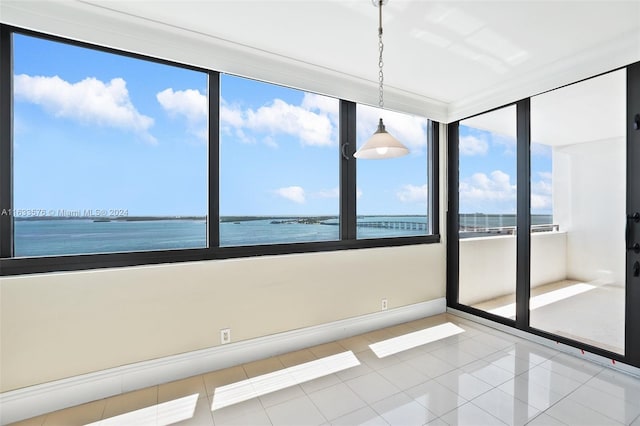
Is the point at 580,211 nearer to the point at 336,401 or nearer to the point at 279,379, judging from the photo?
the point at 336,401

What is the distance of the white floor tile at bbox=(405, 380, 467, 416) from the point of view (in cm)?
198

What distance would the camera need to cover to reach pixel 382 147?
1874 mm

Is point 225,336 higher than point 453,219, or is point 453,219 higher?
point 453,219

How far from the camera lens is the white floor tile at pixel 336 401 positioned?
1.95m

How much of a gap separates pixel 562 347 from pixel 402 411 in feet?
6.15

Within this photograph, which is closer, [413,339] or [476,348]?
[476,348]

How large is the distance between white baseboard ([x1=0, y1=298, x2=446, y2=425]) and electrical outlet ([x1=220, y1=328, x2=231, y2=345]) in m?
0.05

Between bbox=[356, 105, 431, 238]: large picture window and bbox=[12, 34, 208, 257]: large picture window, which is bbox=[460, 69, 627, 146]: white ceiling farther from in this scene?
bbox=[12, 34, 208, 257]: large picture window

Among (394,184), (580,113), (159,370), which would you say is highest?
(580,113)

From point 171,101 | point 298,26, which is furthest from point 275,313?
point 298,26

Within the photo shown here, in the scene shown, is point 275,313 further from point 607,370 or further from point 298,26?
point 607,370

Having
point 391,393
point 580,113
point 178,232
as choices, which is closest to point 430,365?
point 391,393

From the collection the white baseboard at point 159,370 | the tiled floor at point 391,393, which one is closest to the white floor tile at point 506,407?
the tiled floor at point 391,393

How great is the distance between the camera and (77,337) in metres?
2.03
